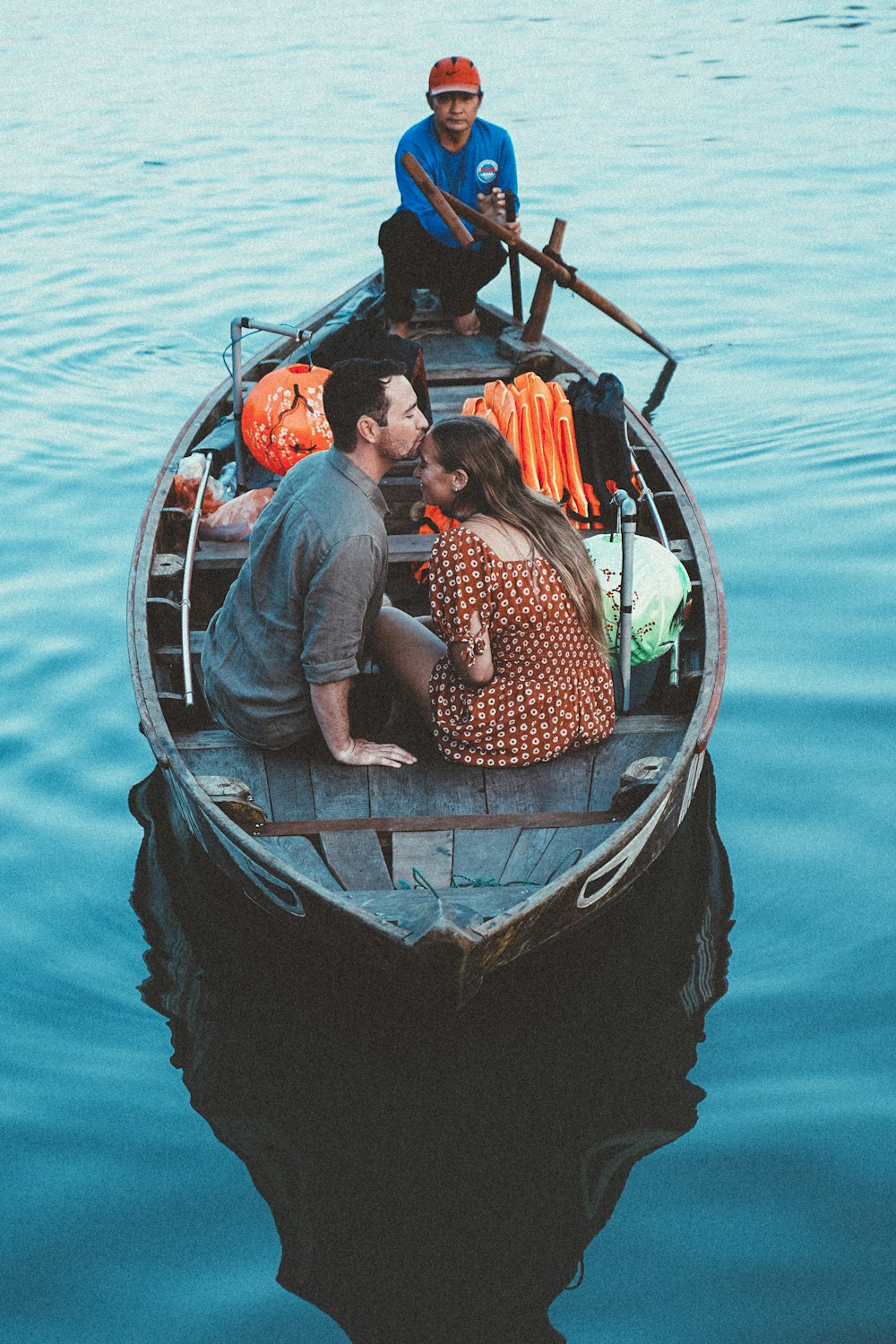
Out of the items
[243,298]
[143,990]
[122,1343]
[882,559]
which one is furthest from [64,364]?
[122,1343]

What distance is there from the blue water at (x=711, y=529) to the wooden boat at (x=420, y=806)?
0.72 meters

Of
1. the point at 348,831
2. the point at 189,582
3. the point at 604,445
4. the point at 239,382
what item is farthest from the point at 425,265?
the point at 348,831

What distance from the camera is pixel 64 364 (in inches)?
441

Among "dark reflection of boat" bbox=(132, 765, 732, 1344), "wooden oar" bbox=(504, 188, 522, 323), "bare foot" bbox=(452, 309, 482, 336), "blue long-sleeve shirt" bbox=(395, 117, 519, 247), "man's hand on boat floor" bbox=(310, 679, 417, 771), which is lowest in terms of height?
"dark reflection of boat" bbox=(132, 765, 732, 1344)

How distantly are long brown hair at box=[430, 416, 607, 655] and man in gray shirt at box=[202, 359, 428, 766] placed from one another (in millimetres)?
148

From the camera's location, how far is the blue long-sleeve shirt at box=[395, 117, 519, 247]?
8.88m

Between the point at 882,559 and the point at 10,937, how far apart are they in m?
4.92

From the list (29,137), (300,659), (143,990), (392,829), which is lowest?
(143,990)

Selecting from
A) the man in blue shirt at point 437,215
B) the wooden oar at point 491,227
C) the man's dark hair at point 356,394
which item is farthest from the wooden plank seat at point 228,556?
the man in blue shirt at point 437,215

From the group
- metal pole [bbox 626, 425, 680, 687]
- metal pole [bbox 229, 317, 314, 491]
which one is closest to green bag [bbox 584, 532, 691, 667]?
metal pole [bbox 626, 425, 680, 687]

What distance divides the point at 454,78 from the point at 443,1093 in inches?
254

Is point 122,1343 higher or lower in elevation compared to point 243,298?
lower

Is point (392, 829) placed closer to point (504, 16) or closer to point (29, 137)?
point (29, 137)

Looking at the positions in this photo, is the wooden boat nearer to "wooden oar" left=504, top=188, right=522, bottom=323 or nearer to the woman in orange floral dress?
the woman in orange floral dress
